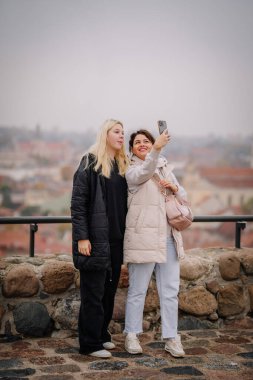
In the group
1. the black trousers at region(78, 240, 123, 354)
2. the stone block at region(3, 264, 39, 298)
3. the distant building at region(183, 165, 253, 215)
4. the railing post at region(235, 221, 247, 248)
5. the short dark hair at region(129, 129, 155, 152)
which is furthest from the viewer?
the distant building at region(183, 165, 253, 215)

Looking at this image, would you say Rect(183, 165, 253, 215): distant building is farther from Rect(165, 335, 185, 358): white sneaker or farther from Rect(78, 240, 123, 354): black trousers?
Rect(78, 240, 123, 354): black trousers

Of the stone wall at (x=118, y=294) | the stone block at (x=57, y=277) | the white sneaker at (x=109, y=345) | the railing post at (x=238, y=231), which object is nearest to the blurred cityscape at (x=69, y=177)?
the railing post at (x=238, y=231)

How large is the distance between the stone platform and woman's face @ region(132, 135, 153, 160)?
3.98 ft

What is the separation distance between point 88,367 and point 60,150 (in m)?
77.6

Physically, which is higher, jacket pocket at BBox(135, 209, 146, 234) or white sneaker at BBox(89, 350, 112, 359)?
jacket pocket at BBox(135, 209, 146, 234)

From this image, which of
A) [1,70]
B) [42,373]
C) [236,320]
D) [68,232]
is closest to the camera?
[42,373]

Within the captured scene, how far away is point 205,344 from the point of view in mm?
3604

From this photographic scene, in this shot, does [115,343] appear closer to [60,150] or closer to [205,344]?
[205,344]

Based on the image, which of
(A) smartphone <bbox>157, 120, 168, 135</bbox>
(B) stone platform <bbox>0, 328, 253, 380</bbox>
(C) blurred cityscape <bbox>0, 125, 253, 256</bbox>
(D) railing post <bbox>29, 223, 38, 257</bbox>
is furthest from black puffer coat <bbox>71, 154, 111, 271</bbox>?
(C) blurred cityscape <bbox>0, 125, 253, 256</bbox>

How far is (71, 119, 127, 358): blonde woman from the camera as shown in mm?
3189

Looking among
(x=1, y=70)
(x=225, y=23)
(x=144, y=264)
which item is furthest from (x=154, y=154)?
(x=225, y=23)

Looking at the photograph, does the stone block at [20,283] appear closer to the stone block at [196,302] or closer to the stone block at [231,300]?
the stone block at [196,302]

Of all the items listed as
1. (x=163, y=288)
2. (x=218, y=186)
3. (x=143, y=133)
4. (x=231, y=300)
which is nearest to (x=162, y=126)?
(x=143, y=133)

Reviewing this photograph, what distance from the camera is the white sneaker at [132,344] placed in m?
3.37
